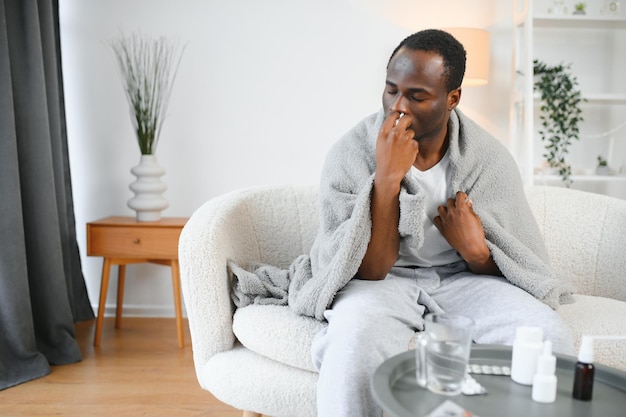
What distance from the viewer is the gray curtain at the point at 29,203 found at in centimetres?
A: 234

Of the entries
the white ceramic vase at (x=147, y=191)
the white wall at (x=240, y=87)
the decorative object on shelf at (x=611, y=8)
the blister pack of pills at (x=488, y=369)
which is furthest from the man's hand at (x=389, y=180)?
the decorative object on shelf at (x=611, y=8)

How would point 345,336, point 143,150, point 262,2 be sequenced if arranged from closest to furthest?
point 345,336
point 143,150
point 262,2

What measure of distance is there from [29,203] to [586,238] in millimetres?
1945

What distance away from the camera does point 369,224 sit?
5.11 ft

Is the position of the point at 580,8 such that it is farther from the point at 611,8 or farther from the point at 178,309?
the point at 178,309

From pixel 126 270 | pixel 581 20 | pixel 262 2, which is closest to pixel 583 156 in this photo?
pixel 581 20

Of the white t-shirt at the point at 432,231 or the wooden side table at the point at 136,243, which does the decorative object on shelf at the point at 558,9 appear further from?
the wooden side table at the point at 136,243

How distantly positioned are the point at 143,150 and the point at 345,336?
1.89 m

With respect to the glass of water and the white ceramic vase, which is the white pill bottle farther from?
the white ceramic vase

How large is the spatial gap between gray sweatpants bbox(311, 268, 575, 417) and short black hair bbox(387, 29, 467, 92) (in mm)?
481

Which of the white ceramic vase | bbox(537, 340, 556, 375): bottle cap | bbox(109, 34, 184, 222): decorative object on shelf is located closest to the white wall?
Answer: bbox(109, 34, 184, 222): decorative object on shelf

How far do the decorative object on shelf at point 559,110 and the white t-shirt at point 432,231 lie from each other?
1.41 meters

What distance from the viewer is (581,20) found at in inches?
118

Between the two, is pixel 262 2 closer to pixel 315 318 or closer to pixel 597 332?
pixel 315 318
